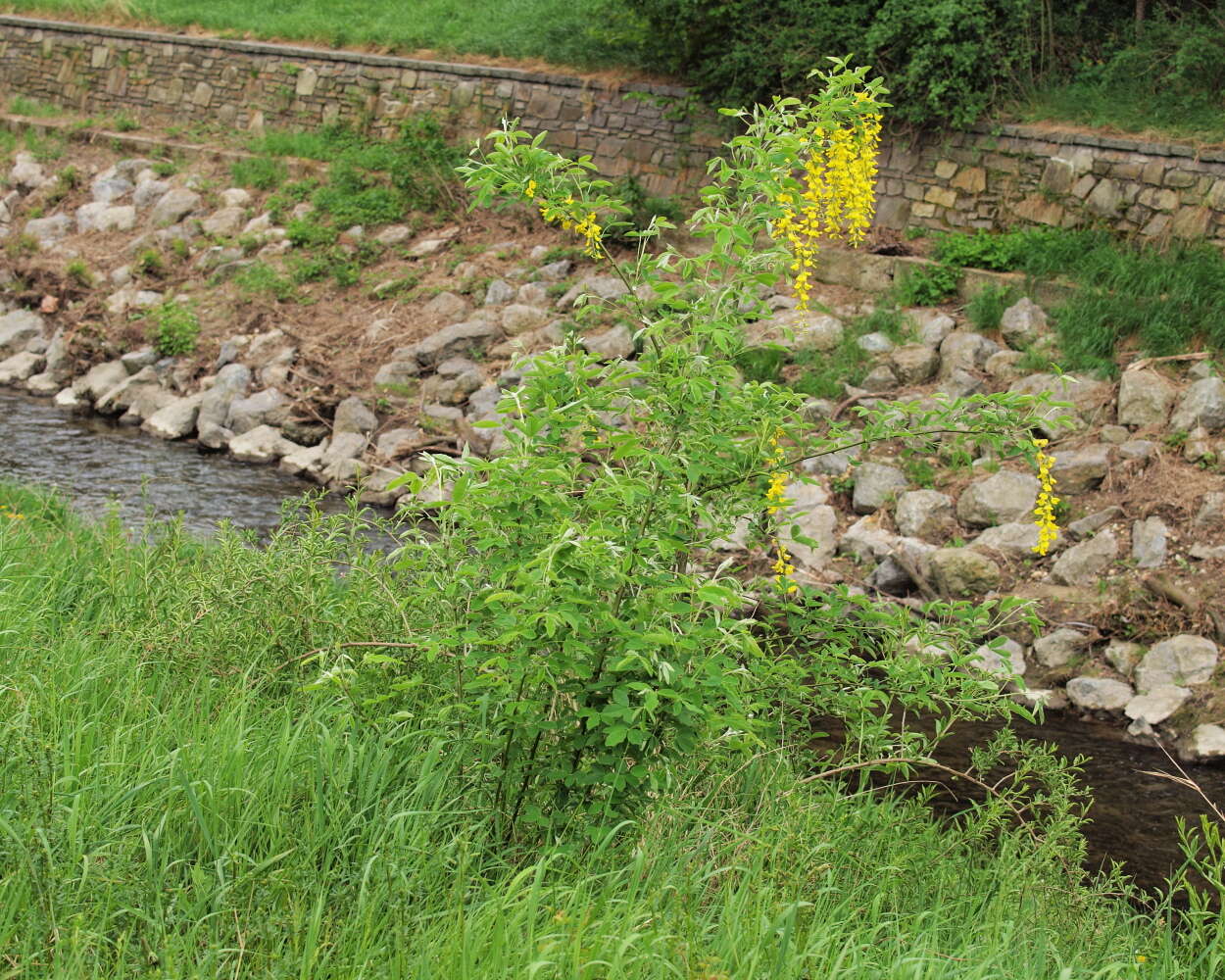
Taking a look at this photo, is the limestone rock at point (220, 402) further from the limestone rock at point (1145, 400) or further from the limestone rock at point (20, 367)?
the limestone rock at point (1145, 400)

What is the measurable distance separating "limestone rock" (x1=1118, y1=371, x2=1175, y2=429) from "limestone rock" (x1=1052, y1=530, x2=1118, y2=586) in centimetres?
127

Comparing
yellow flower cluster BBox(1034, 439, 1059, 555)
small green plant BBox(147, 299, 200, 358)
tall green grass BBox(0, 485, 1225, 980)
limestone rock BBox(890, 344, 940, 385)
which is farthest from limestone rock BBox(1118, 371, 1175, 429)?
small green plant BBox(147, 299, 200, 358)

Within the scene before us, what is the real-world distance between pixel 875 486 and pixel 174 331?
315 inches

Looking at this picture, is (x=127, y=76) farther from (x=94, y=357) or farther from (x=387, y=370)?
(x=387, y=370)

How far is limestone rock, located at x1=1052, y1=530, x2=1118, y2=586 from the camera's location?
833 centimetres

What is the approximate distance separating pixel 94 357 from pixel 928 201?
9.11m

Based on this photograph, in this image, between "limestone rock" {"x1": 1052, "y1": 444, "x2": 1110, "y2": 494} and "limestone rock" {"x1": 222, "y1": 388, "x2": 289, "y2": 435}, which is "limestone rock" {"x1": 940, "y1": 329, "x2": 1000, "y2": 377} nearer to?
"limestone rock" {"x1": 1052, "y1": 444, "x2": 1110, "y2": 494}

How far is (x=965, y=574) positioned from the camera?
27.6 ft

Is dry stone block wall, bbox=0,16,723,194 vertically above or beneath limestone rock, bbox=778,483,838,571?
above

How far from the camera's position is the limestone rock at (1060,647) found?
25.6ft

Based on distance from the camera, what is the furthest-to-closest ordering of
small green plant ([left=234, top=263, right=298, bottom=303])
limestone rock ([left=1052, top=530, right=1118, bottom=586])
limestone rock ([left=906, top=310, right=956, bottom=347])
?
small green plant ([left=234, top=263, right=298, bottom=303]) → limestone rock ([left=906, top=310, right=956, bottom=347]) → limestone rock ([left=1052, top=530, right=1118, bottom=586])

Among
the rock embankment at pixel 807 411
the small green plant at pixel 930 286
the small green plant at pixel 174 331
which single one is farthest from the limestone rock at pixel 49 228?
the small green plant at pixel 930 286

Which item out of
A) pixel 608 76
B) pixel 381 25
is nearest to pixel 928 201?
pixel 608 76

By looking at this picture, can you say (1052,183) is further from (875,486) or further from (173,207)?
(173,207)
